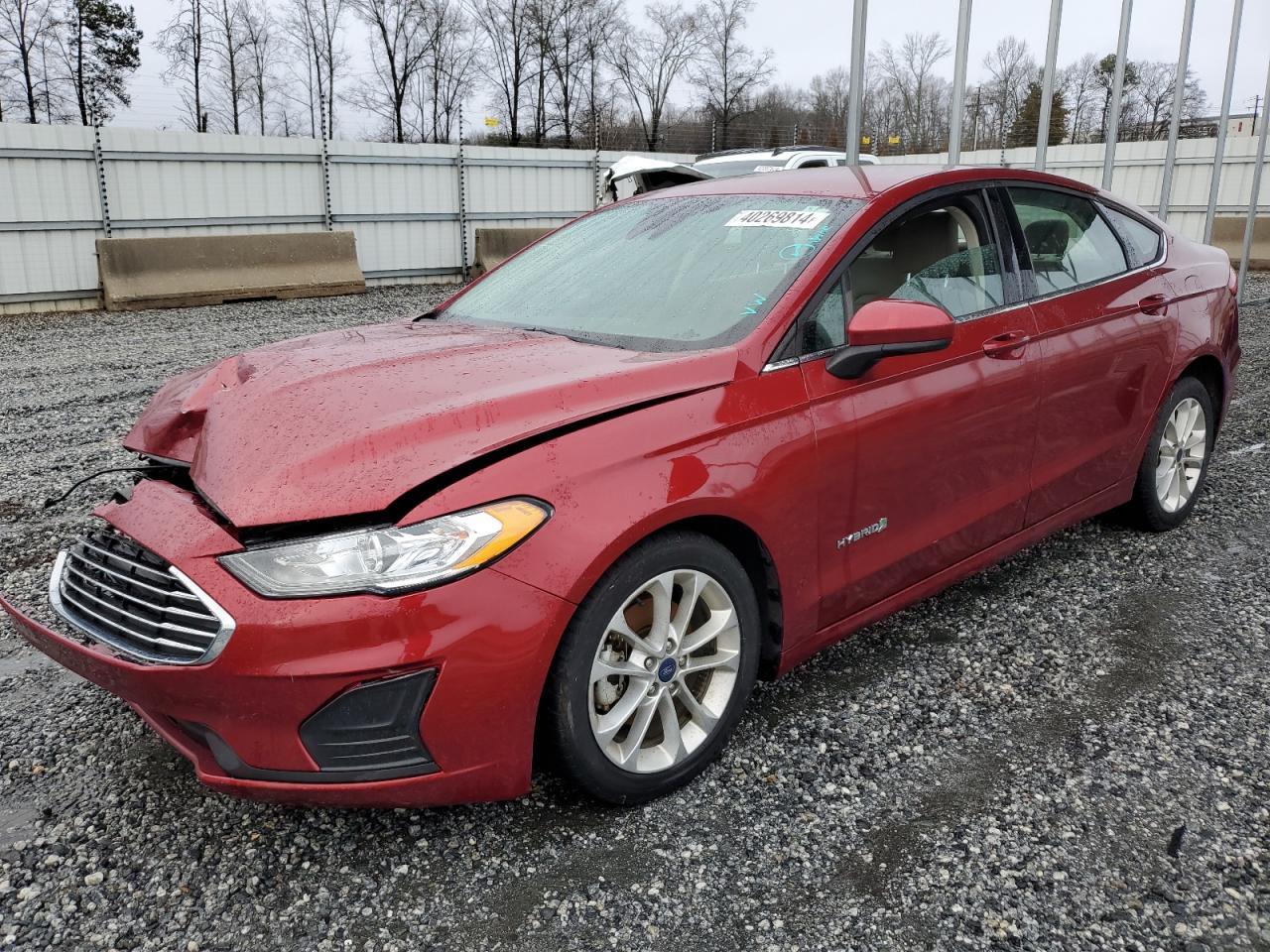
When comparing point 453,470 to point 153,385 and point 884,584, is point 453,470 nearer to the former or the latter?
point 884,584

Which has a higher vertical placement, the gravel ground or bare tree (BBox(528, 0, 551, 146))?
bare tree (BBox(528, 0, 551, 146))

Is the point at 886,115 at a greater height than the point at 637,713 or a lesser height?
greater

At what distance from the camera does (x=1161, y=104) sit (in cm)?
3581

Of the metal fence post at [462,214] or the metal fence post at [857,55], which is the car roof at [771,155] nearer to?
the metal fence post at [857,55]

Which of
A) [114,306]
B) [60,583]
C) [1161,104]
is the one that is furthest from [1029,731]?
[1161,104]

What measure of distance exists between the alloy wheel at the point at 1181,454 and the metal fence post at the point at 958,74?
4017 millimetres

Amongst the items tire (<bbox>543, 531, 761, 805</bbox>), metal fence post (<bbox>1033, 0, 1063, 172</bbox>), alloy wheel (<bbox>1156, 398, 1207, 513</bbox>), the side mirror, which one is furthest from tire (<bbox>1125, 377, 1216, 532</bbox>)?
metal fence post (<bbox>1033, 0, 1063, 172</bbox>)

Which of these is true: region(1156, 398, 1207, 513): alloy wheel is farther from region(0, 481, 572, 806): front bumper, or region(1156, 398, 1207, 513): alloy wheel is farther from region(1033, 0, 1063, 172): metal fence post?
region(1033, 0, 1063, 172): metal fence post

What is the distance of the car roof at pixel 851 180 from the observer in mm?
3189

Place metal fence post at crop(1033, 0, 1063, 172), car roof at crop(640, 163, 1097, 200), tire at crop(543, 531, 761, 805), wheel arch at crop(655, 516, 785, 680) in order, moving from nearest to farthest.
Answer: tire at crop(543, 531, 761, 805)
wheel arch at crop(655, 516, 785, 680)
car roof at crop(640, 163, 1097, 200)
metal fence post at crop(1033, 0, 1063, 172)

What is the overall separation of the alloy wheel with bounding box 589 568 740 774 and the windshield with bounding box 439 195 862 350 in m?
0.70

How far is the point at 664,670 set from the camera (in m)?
2.46

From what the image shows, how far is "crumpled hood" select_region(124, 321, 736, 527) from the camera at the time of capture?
2.12 metres

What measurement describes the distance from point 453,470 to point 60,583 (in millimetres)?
1098
